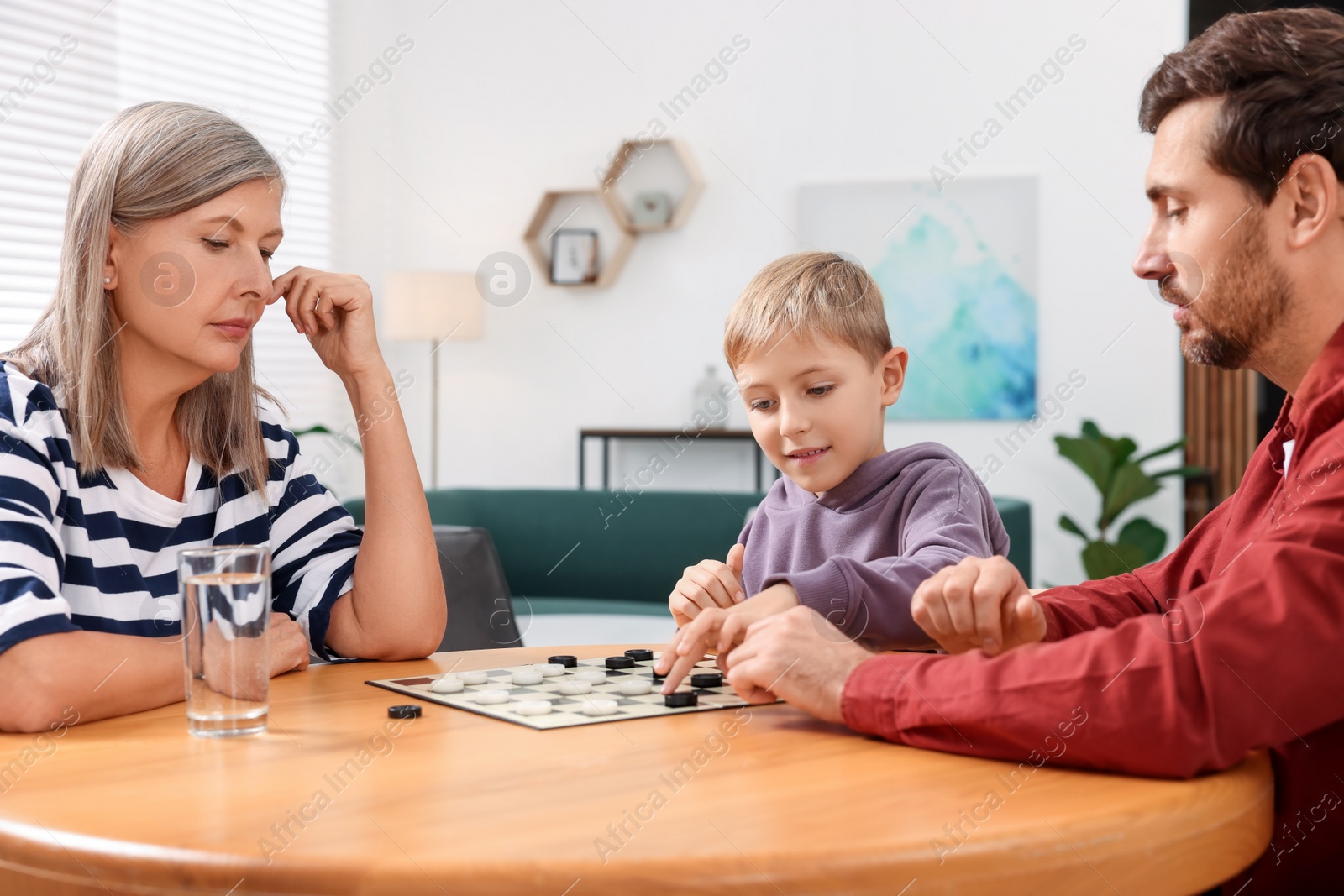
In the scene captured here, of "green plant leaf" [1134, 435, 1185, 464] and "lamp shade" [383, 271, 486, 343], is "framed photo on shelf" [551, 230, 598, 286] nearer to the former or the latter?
"lamp shade" [383, 271, 486, 343]

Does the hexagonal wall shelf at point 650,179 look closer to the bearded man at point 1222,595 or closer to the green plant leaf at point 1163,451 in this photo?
the green plant leaf at point 1163,451

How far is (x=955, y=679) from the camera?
900mm

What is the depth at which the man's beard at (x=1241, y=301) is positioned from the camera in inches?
43.6

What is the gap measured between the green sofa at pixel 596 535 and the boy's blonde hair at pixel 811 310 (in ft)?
8.65

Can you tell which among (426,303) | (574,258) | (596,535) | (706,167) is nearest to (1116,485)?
(596,535)

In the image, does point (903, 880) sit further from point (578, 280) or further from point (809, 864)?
point (578, 280)

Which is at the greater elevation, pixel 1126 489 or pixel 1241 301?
pixel 1241 301

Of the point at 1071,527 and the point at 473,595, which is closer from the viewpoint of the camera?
the point at 473,595

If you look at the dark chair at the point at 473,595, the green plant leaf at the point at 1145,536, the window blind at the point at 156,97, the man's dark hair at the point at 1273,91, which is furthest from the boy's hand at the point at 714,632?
the green plant leaf at the point at 1145,536

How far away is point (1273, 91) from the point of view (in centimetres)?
109

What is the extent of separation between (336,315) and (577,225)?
14.4 ft

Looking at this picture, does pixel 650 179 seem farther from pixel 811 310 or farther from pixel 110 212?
pixel 110 212

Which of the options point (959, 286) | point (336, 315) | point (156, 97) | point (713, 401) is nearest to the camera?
point (336, 315)

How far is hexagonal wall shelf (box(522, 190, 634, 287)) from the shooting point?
5.83 metres
